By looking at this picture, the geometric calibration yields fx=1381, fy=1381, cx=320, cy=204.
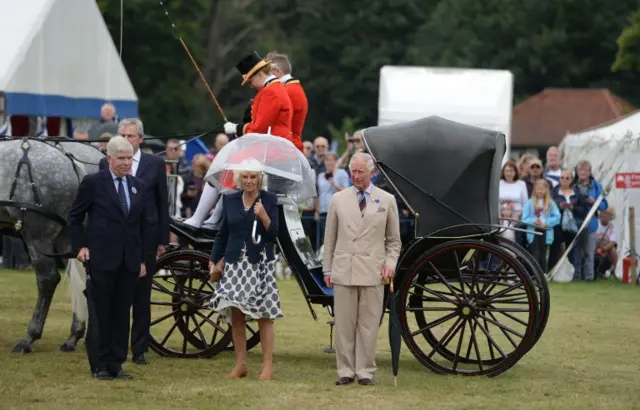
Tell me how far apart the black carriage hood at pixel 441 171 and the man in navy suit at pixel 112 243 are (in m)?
2.06

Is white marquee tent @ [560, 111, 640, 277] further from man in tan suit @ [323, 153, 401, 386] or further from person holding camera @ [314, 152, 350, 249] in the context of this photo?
man in tan suit @ [323, 153, 401, 386]

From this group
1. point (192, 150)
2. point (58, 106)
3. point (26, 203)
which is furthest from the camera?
point (192, 150)

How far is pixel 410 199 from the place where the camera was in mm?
11266

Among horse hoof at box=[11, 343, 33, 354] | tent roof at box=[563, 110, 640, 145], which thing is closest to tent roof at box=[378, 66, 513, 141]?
tent roof at box=[563, 110, 640, 145]

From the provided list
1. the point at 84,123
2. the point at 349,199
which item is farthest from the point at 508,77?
the point at 349,199

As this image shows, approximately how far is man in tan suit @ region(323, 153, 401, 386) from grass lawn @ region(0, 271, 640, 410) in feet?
0.88

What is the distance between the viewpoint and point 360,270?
1052cm

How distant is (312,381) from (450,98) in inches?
721

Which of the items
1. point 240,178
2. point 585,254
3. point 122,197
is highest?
point 240,178

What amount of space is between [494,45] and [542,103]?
687cm

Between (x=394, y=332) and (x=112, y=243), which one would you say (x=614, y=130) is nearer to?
(x=394, y=332)

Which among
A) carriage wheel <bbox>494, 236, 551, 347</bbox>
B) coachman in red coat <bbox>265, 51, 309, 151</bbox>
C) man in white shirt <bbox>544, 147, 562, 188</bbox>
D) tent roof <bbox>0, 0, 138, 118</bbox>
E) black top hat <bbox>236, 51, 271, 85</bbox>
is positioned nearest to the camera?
carriage wheel <bbox>494, 236, 551, 347</bbox>

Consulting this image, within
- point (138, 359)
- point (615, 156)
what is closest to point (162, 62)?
point (615, 156)

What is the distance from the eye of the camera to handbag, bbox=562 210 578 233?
2088 centimetres
